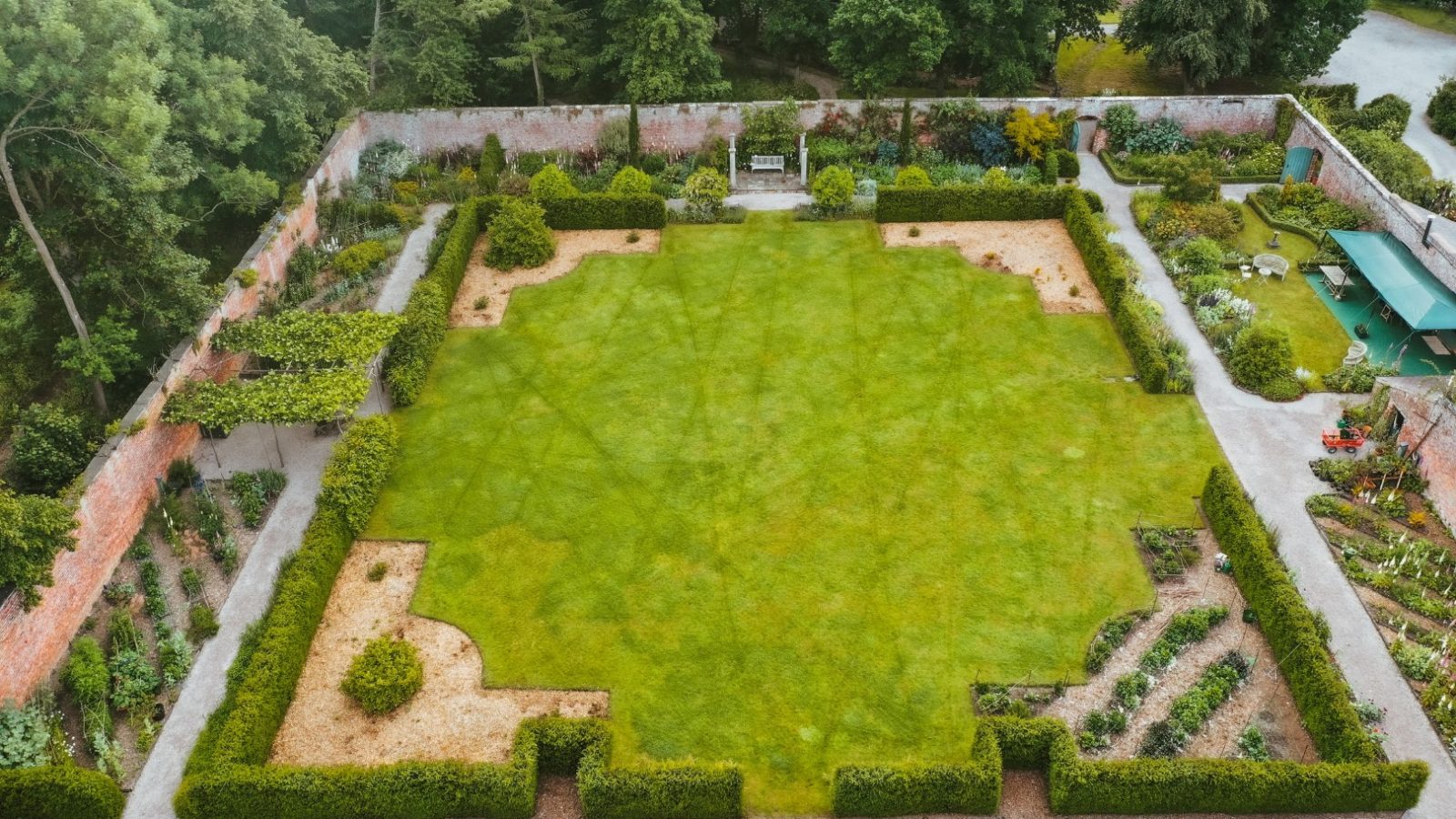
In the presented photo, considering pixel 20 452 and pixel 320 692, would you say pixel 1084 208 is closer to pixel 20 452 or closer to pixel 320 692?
pixel 320 692

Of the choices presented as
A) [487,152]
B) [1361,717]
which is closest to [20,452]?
[487,152]

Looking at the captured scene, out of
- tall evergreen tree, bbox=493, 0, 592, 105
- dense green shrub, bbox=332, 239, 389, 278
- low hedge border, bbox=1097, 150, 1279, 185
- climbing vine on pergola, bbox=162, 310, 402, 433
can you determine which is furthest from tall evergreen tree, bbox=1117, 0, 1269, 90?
climbing vine on pergola, bbox=162, 310, 402, 433

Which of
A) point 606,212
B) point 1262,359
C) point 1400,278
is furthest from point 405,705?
point 1400,278

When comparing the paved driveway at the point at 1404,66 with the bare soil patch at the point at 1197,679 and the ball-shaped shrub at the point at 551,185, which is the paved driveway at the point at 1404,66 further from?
the ball-shaped shrub at the point at 551,185

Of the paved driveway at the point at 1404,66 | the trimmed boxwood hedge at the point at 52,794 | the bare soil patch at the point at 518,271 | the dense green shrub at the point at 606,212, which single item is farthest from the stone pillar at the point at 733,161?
the trimmed boxwood hedge at the point at 52,794

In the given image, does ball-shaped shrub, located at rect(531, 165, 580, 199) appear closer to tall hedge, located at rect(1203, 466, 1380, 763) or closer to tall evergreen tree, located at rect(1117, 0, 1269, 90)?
tall hedge, located at rect(1203, 466, 1380, 763)

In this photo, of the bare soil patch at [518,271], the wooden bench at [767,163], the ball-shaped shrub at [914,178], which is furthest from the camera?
the wooden bench at [767,163]

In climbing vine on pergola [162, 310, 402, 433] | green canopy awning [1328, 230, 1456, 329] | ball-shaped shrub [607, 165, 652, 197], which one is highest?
ball-shaped shrub [607, 165, 652, 197]

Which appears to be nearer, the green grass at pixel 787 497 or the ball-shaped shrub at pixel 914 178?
the green grass at pixel 787 497
